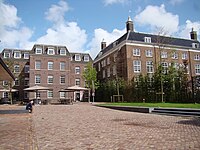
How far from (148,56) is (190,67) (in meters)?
11.0

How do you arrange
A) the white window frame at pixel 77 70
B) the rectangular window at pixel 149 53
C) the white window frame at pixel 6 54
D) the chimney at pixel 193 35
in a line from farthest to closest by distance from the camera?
the white window frame at pixel 77 70 < the chimney at pixel 193 35 < the white window frame at pixel 6 54 < the rectangular window at pixel 149 53

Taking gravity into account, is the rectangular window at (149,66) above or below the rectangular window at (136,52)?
below

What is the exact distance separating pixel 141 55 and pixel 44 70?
2029 centimetres

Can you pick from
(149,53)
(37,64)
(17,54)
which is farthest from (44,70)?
(149,53)

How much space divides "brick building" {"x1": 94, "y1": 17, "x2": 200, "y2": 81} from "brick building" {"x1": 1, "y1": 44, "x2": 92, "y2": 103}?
894 centimetres

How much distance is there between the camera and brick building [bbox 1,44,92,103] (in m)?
43.9

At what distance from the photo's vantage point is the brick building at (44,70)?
43.9 m

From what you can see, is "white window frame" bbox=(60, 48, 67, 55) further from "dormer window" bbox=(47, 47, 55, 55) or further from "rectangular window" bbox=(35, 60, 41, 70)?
"rectangular window" bbox=(35, 60, 41, 70)

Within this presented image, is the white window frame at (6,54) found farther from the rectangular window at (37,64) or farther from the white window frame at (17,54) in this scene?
the rectangular window at (37,64)

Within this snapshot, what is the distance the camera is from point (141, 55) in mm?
40625

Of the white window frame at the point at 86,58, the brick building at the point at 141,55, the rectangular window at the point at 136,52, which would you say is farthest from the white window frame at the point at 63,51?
the rectangular window at the point at 136,52

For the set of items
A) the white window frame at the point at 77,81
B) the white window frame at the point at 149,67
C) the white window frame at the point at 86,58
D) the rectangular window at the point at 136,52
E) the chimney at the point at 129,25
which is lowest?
the white window frame at the point at 77,81

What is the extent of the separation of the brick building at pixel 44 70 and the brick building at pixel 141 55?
29.3ft

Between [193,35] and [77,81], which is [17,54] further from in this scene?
[193,35]
